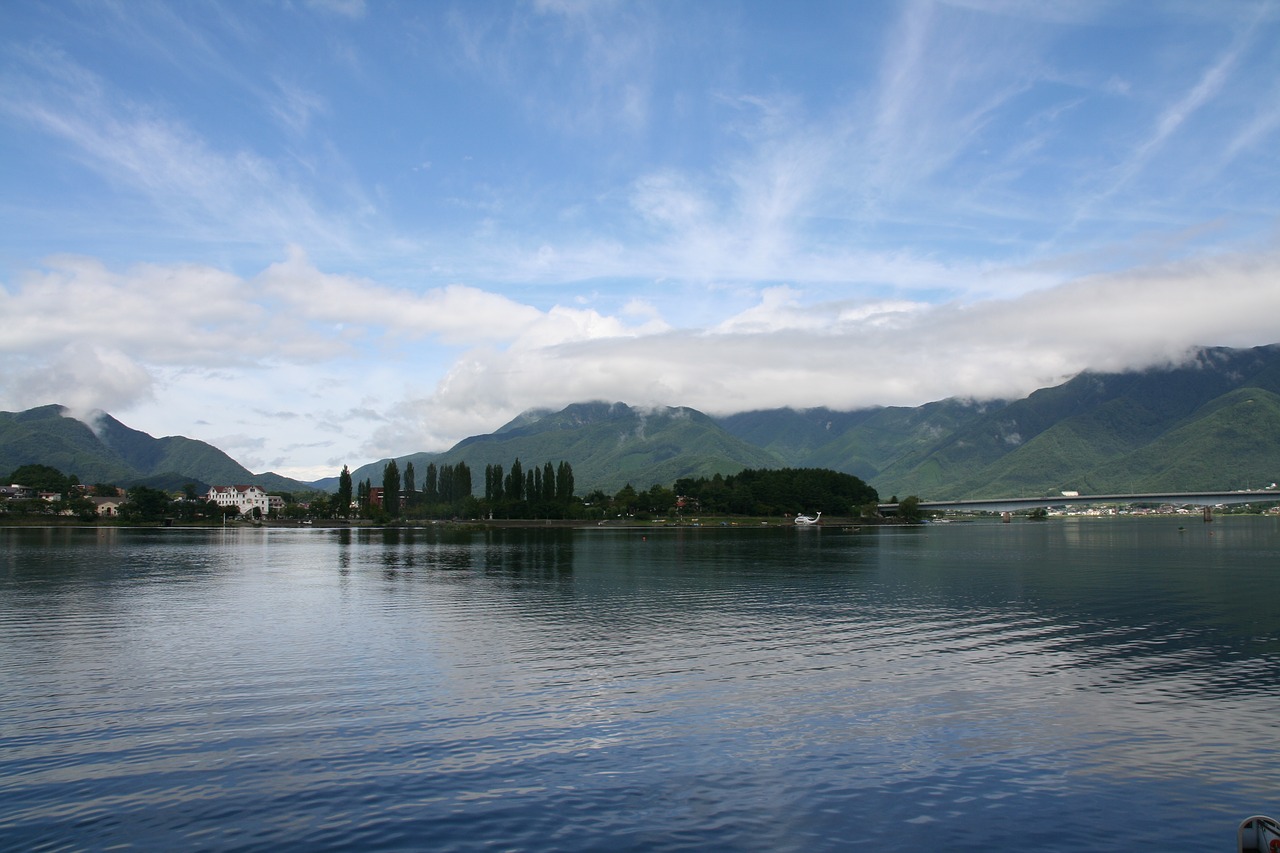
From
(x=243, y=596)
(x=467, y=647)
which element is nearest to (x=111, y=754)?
(x=467, y=647)

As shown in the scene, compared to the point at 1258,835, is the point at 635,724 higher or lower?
lower

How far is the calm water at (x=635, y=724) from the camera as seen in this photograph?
64.0 feet

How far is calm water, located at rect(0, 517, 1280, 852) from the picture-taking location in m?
19.5

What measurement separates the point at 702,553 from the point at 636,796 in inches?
4226

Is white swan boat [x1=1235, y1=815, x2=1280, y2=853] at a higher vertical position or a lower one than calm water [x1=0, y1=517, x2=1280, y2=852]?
higher

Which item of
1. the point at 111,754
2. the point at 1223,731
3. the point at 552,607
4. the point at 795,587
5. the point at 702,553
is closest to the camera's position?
the point at 111,754

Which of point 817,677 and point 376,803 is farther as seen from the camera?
point 817,677

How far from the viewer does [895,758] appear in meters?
24.4

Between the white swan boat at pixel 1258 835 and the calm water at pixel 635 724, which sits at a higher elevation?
the white swan boat at pixel 1258 835

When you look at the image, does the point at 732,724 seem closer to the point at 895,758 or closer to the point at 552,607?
the point at 895,758

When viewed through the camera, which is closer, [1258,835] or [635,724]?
[1258,835]

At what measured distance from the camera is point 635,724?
27.7m

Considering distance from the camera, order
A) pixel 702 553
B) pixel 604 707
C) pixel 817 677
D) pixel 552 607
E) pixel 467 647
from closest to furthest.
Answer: pixel 604 707 < pixel 817 677 < pixel 467 647 < pixel 552 607 < pixel 702 553

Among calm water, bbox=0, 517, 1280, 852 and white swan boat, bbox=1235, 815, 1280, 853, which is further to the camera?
calm water, bbox=0, 517, 1280, 852
